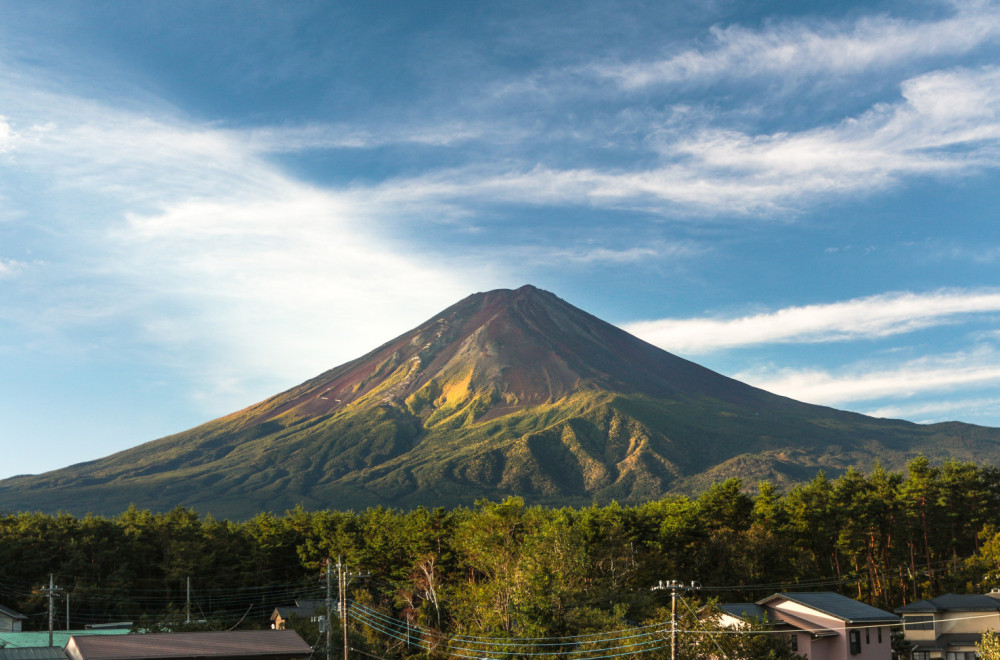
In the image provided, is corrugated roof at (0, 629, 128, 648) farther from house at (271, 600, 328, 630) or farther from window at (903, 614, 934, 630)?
window at (903, 614, 934, 630)

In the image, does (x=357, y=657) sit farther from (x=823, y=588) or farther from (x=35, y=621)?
(x=823, y=588)

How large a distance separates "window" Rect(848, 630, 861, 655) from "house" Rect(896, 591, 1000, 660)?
324 inches

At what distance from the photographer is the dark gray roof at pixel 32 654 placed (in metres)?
33.5

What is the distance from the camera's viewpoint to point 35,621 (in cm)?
6094

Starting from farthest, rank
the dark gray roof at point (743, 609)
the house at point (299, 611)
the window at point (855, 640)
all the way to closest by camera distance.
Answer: the house at point (299, 611) < the window at point (855, 640) < the dark gray roof at point (743, 609)

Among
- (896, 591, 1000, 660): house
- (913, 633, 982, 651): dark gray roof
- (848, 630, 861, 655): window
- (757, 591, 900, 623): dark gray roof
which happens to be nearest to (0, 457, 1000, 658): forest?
(757, 591, 900, 623): dark gray roof

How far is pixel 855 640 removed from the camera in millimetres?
41781

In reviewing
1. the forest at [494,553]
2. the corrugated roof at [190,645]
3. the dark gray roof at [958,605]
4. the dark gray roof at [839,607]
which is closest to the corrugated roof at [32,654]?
the corrugated roof at [190,645]

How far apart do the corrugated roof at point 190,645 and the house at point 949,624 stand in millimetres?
33307

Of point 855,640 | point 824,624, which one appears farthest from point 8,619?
point 855,640

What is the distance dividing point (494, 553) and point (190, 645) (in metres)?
19.2

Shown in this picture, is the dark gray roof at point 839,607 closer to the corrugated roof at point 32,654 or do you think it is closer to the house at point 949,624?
the house at point 949,624

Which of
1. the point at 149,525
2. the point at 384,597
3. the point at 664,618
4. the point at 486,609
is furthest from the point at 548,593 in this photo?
the point at 149,525

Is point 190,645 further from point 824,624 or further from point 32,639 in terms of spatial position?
point 824,624
